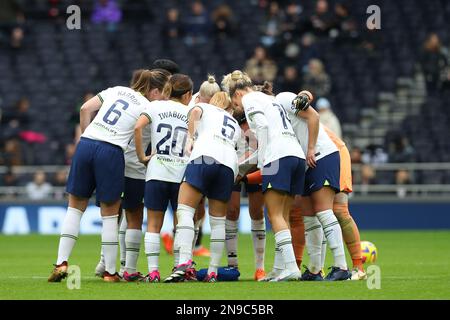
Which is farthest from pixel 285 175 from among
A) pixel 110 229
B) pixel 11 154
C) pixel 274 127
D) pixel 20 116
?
pixel 20 116

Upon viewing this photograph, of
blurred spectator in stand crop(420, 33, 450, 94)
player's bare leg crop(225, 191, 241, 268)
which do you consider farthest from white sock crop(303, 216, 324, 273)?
blurred spectator in stand crop(420, 33, 450, 94)

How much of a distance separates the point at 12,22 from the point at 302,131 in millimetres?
17866

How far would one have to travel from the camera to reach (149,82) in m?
11.8

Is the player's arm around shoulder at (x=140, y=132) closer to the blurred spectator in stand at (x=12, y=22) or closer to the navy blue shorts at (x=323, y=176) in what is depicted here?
the navy blue shorts at (x=323, y=176)

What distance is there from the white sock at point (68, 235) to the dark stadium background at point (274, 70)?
466 inches

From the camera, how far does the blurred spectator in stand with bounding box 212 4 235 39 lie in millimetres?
26828

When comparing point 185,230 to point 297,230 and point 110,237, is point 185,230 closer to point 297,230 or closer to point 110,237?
point 110,237

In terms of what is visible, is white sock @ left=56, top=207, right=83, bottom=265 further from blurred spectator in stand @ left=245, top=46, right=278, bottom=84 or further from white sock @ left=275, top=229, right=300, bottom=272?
blurred spectator in stand @ left=245, top=46, right=278, bottom=84

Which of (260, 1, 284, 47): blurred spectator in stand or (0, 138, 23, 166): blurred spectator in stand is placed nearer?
(0, 138, 23, 166): blurred spectator in stand

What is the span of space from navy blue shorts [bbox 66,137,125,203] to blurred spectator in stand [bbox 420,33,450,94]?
1539 centimetres

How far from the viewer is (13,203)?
76.3 ft

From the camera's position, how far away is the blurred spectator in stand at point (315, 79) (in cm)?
Answer: 2484
